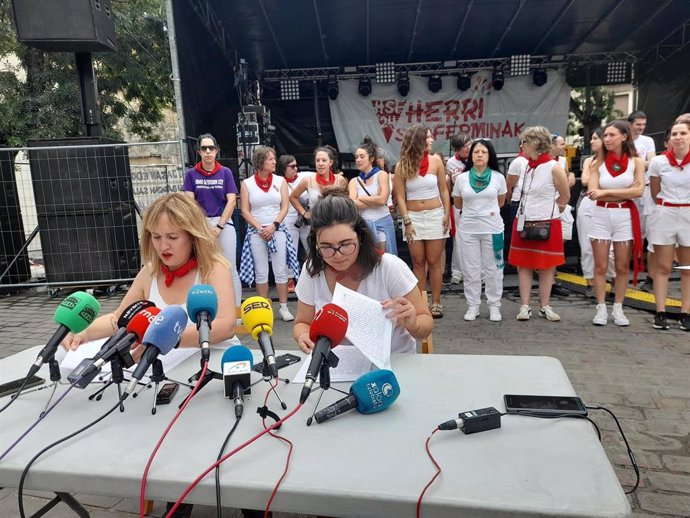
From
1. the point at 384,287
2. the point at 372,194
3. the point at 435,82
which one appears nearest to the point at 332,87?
the point at 435,82

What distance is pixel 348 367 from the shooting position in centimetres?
160

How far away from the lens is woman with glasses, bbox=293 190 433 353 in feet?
6.18

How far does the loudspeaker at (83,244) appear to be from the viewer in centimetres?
627

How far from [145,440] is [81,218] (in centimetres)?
592

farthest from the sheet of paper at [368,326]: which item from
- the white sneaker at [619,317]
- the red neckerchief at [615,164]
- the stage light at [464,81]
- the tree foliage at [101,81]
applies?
the tree foliage at [101,81]

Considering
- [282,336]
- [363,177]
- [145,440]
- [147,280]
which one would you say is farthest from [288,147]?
[145,440]

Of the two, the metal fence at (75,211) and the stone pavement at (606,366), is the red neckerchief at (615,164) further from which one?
the metal fence at (75,211)

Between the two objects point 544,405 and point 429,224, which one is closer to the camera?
point 544,405

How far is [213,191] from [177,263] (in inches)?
118

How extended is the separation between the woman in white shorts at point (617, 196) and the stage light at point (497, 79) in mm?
7507

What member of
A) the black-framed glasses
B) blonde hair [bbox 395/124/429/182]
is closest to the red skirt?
blonde hair [bbox 395/124/429/182]

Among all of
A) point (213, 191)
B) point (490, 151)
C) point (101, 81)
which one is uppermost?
point (101, 81)

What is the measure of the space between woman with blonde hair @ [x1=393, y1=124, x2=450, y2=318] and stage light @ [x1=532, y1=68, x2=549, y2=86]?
7.89 meters

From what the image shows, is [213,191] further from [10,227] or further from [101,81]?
[101,81]
